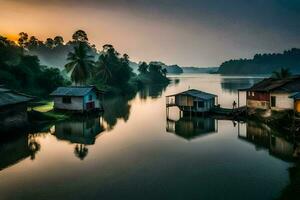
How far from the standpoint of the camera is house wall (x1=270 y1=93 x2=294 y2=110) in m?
38.3

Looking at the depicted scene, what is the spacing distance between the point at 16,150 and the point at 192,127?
78.5ft

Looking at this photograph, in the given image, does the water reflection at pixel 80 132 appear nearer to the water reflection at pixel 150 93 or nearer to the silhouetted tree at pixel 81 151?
the silhouetted tree at pixel 81 151

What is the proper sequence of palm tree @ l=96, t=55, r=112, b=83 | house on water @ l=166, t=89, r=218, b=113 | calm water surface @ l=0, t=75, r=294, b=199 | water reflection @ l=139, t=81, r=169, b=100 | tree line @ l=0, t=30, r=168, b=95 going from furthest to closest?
palm tree @ l=96, t=55, r=112, b=83 < water reflection @ l=139, t=81, r=169, b=100 < tree line @ l=0, t=30, r=168, b=95 < house on water @ l=166, t=89, r=218, b=113 < calm water surface @ l=0, t=75, r=294, b=199

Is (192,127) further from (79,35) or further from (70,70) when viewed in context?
(79,35)

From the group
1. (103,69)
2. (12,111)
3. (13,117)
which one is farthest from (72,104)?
(103,69)

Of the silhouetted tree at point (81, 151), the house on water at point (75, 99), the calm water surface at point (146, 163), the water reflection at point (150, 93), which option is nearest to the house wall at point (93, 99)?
the house on water at point (75, 99)

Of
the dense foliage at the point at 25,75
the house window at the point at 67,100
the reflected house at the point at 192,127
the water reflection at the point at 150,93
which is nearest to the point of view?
the reflected house at the point at 192,127

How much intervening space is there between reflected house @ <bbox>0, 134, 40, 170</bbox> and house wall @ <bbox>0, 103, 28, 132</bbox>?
2.09 metres

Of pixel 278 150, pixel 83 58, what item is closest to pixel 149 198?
pixel 278 150

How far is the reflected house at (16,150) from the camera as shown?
88.0 feet

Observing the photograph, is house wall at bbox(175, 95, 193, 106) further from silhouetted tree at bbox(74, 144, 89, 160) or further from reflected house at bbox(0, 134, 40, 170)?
reflected house at bbox(0, 134, 40, 170)

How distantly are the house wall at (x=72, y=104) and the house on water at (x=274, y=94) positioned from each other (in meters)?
29.7

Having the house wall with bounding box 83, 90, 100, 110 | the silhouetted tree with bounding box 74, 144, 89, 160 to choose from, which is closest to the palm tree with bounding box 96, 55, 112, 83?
the house wall with bounding box 83, 90, 100, 110

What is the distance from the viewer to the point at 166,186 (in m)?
20.0
